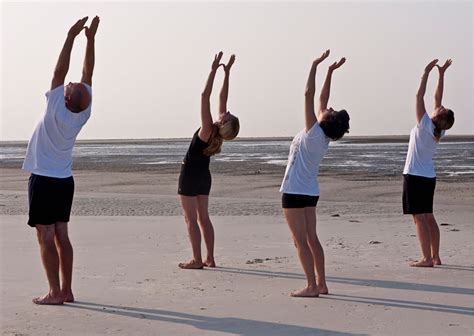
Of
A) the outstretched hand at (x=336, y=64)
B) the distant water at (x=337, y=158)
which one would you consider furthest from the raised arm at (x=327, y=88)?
the distant water at (x=337, y=158)

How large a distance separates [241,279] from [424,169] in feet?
7.40

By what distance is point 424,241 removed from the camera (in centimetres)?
930

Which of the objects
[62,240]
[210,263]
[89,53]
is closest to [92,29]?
[89,53]

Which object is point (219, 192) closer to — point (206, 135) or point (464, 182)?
point (464, 182)

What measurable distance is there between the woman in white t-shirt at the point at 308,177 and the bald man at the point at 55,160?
1779mm

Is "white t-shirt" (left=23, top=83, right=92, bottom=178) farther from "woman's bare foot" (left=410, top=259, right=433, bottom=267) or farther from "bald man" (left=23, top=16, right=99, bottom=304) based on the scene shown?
"woman's bare foot" (left=410, top=259, right=433, bottom=267)

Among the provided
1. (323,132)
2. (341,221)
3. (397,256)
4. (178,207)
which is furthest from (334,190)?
Answer: (323,132)

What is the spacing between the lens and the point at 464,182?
85.9 feet

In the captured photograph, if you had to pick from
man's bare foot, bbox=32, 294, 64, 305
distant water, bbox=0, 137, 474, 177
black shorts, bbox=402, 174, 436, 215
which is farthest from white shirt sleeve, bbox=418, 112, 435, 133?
distant water, bbox=0, 137, 474, 177

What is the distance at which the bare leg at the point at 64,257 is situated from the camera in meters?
7.22

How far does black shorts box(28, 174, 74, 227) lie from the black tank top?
2.19 metres

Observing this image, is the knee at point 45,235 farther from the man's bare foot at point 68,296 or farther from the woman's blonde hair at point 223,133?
the woman's blonde hair at point 223,133

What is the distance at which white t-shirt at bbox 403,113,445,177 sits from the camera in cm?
916

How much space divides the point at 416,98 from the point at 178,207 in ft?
27.2
